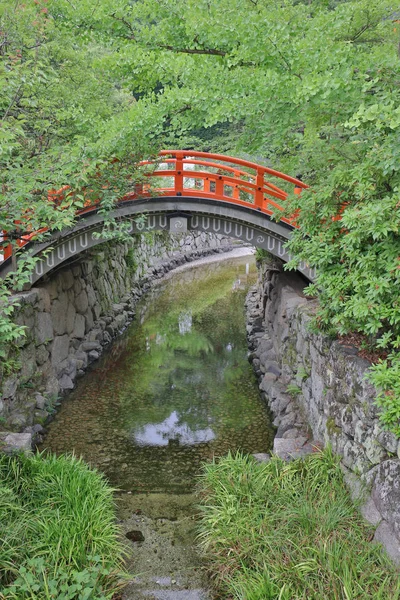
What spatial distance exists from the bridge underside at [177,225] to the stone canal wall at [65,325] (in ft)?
3.10

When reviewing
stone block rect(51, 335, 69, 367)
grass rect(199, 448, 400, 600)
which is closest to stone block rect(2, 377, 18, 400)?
stone block rect(51, 335, 69, 367)

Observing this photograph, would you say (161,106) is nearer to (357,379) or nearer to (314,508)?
(357,379)

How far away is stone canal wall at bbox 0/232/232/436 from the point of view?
8547 mm

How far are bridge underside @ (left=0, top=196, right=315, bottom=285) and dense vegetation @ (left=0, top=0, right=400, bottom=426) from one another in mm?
1001

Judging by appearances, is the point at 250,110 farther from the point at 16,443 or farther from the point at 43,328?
the point at 16,443

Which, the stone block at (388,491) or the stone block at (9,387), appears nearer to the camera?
the stone block at (388,491)

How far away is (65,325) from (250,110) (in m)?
6.48

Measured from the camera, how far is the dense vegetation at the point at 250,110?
5.35 metres

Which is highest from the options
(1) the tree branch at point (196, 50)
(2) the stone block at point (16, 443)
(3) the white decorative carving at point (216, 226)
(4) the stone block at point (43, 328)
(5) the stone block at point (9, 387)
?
(1) the tree branch at point (196, 50)

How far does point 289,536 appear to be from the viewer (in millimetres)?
5094

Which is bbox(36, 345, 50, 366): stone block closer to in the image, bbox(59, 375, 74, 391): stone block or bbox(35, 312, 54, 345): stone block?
bbox(35, 312, 54, 345): stone block

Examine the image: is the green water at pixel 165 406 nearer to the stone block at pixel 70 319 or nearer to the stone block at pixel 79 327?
the stone block at pixel 79 327

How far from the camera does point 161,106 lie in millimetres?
8727

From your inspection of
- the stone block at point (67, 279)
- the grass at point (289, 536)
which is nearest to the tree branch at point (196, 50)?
the stone block at point (67, 279)
